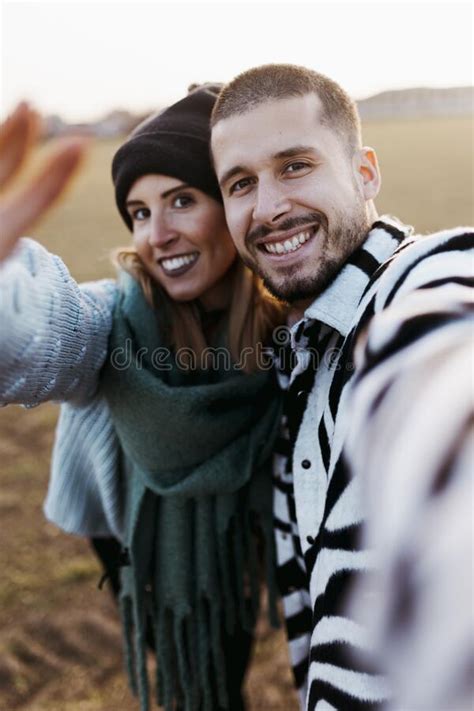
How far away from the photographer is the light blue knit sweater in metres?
1.28

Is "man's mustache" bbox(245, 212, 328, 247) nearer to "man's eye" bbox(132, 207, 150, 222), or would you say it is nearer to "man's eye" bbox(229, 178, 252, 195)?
"man's eye" bbox(229, 178, 252, 195)

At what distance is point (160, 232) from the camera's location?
1.99m

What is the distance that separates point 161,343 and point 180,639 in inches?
40.3

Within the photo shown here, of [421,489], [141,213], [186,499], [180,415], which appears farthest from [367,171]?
[421,489]

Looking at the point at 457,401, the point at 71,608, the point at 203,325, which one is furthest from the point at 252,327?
the point at 71,608

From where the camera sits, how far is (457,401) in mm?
734

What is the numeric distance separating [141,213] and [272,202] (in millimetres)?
659

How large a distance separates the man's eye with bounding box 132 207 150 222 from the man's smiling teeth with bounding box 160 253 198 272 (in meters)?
0.18

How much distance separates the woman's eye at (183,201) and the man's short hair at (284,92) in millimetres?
317

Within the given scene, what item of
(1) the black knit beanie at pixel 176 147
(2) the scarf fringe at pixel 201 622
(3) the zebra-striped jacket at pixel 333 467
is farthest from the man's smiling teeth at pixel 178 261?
(2) the scarf fringe at pixel 201 622

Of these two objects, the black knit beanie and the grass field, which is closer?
the black knit beanie

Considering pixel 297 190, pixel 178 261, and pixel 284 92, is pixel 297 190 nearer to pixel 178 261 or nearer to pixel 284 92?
pixel 284 92

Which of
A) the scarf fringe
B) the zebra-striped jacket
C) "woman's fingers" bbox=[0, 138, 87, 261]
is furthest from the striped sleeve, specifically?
the scarf fringe

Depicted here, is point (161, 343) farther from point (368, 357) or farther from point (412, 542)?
point (412, 542)
